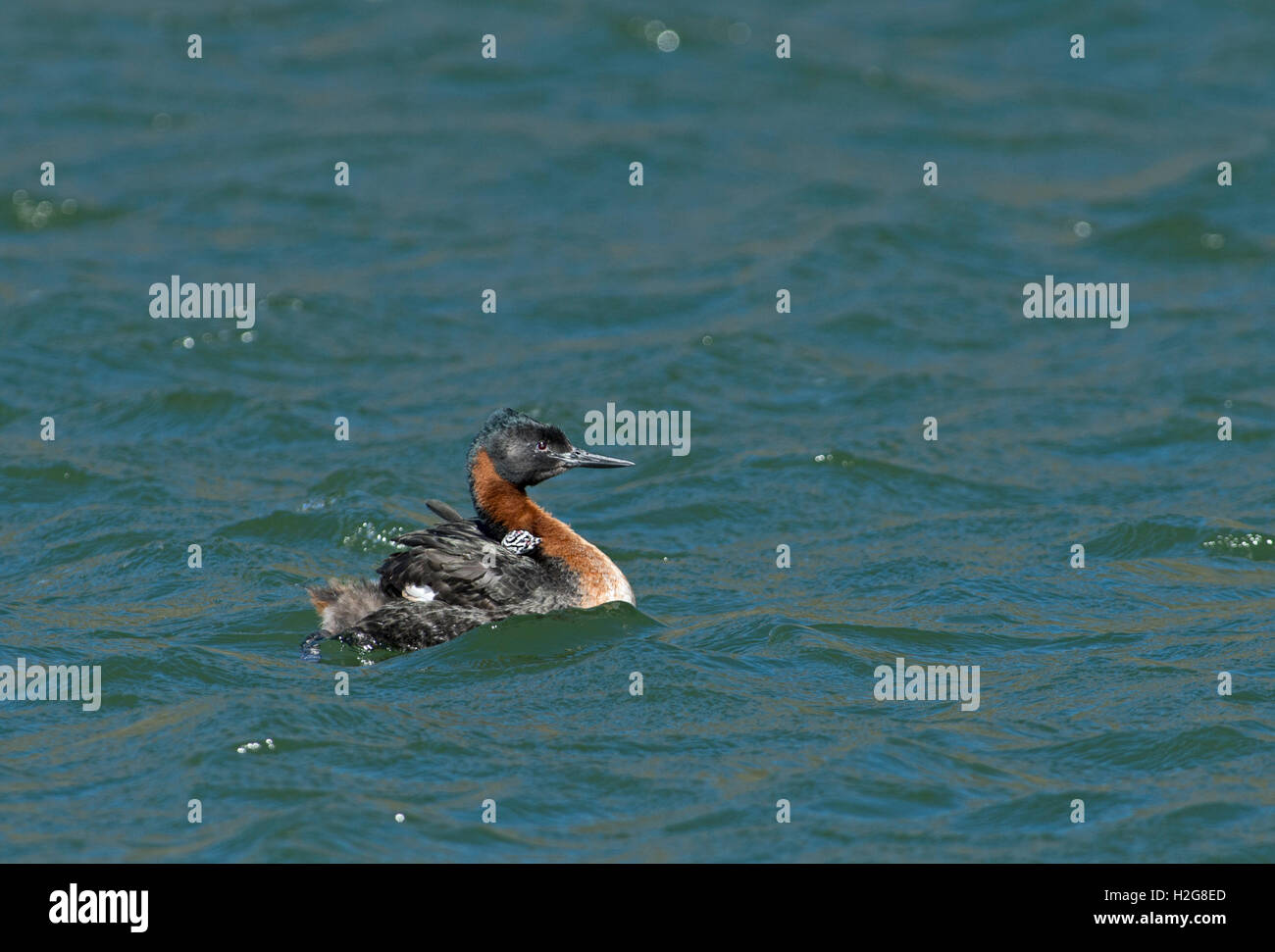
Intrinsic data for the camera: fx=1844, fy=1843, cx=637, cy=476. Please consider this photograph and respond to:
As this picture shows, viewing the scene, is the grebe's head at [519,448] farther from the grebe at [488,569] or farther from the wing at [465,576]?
the wing at [465,576]

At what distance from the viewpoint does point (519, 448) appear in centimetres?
1226

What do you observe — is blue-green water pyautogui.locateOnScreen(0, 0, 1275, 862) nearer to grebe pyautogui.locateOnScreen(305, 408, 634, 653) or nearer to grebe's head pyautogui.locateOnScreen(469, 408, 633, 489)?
grebe pyautogui.locateOnScreen(305, 408, 634, 653)

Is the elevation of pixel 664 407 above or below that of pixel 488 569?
above

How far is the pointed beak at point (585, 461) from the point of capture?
12406 mm

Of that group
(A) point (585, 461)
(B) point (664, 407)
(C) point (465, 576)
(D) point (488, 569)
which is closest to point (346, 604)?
(C) point (465, 576)

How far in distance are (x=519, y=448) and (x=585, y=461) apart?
50 centimetres

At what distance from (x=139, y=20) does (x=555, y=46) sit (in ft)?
20.0

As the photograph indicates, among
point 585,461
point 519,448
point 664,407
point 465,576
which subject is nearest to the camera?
point 465,576

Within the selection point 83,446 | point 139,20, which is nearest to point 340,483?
point 83,446

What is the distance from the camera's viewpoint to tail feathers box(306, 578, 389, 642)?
461 inches

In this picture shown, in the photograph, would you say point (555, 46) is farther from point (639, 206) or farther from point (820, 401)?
point (820, 401)

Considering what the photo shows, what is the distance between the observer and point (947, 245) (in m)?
20.7

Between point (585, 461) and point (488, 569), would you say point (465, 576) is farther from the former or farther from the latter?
point (585, 461)

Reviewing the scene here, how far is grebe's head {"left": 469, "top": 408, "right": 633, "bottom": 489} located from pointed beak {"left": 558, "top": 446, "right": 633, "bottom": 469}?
0.02m
